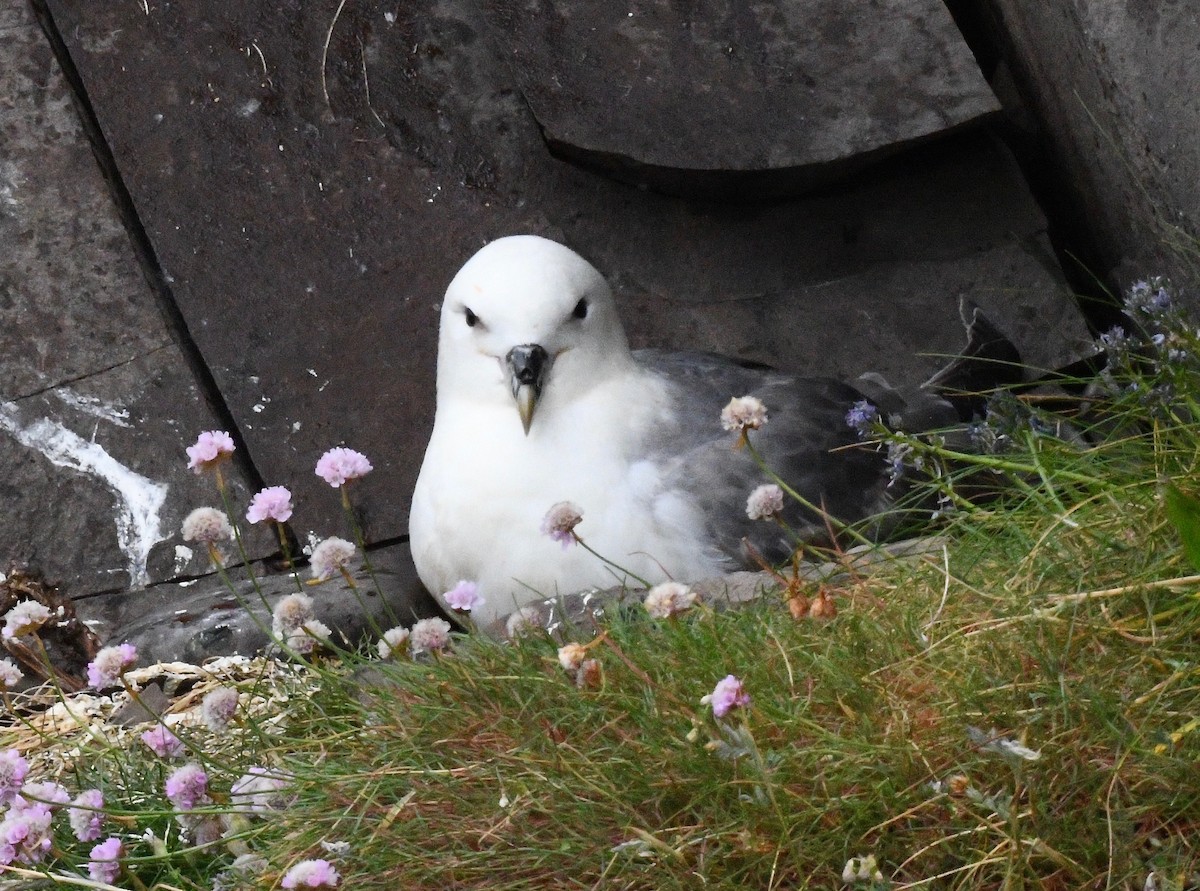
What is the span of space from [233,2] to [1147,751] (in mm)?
3555

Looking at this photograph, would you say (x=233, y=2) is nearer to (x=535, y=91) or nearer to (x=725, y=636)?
(x=535, y=91)

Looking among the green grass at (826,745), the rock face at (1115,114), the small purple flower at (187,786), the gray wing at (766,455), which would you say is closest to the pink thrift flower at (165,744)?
the green grass at (826,745)

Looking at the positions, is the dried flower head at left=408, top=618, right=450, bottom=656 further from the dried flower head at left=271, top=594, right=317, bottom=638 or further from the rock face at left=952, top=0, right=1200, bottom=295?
the rock face at left=952, top=0, right=1200, bottom=295

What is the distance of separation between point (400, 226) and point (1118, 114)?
1.92 m

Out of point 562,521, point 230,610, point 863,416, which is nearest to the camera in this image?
point 562,521

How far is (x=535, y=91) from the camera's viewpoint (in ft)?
13.9

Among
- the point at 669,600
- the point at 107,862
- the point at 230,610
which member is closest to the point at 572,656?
the point at 669,600

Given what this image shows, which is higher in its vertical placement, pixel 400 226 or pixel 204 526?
pixel 204 526

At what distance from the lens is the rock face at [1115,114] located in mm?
3198

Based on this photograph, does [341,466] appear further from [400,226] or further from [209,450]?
[400,226]

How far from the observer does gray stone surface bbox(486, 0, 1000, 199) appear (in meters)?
4.13

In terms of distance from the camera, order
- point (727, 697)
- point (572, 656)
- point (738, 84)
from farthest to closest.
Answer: point (738, 84) < point (572, 656) < point (727, 697)

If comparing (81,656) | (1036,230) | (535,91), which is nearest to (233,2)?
(535,91)

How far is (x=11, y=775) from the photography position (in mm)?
2109
